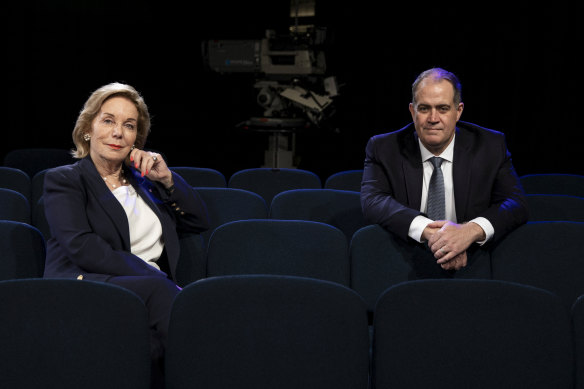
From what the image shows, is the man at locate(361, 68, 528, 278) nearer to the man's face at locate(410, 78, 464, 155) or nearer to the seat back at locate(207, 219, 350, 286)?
the man's face at locate(410, 78, 464, 155)

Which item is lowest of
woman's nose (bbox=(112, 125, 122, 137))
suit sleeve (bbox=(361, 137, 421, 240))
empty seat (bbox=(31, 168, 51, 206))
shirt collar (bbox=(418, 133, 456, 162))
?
empty seat (bbox=(31, 168, 51, 206))

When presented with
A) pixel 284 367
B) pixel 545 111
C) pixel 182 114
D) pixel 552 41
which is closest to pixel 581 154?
pixel 545 111

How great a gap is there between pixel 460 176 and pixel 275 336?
3.99 feet

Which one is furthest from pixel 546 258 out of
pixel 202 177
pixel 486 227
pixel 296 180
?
pixel 202 177

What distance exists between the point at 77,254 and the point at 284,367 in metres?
0.83

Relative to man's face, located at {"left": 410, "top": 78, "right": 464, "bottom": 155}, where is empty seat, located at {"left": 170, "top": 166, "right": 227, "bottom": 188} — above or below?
below

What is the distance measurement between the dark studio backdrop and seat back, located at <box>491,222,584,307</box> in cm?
377

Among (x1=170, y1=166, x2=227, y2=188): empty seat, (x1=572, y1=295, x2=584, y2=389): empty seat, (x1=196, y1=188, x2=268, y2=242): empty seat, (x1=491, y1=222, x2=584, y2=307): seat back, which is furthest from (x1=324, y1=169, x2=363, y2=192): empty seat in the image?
(x1=572, y1=295, x2=584, y2=389): empty seat

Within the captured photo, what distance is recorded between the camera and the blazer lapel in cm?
217

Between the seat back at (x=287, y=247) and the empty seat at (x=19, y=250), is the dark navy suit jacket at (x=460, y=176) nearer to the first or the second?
the seat back at (x=287, y=247)

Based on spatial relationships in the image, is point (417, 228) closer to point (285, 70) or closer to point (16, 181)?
point (16, 181)

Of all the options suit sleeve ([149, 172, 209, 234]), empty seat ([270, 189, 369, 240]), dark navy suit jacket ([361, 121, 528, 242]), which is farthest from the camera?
empty seat ([270, 189, 369, 240])

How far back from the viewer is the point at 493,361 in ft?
5.43

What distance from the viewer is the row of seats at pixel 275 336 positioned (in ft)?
5.27
